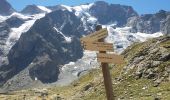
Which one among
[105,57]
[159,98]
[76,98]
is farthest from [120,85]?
[105,57]

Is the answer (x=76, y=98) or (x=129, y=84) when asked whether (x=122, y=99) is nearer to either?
(x=129, y=84)

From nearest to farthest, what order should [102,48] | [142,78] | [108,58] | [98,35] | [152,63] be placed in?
[108,58], [102,48], [98,35], [142,78], [152,63]

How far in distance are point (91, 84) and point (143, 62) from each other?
11533 mm

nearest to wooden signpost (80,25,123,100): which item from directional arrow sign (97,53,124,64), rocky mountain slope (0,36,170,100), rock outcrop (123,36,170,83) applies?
directional arrow sign (97,53,124,64)

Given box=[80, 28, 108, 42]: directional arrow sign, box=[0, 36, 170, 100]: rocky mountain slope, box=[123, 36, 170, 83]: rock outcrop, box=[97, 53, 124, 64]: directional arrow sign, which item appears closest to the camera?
box=[97, 53, 124, 64]: directional arrow sign

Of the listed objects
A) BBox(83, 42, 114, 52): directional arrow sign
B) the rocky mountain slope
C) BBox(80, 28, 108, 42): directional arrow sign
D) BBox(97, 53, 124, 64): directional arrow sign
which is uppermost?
BBox(80, 28, 108, 42): directional arrow sign

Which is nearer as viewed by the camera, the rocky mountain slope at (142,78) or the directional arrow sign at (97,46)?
the directional arrow sign at (97,46)

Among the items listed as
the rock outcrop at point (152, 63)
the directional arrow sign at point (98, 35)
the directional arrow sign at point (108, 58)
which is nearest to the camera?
the directional arrow sign at point (108, 58)

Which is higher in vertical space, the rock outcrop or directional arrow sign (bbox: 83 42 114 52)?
directional arrow sign (bbox: 83 42 114 52)

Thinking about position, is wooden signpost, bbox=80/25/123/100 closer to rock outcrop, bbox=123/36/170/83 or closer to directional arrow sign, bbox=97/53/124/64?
directional arrow sign, bbox=97/53/124/64

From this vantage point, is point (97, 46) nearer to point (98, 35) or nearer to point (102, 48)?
point (102, 48)

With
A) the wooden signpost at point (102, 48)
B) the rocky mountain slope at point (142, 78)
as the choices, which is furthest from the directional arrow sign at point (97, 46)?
the rocky mountain slope at point (142, 78)

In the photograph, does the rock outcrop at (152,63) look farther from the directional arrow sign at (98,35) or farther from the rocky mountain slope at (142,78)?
the directional arrow sign at (98,35)

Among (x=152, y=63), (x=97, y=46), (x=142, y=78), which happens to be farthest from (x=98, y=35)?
(x=152, y=63)
